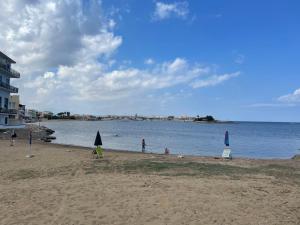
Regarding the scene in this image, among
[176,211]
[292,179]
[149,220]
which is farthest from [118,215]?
[292,179]

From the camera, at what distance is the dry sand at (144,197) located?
9688 millimetres

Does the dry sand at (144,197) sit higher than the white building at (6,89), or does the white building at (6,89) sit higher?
the white building at (6,89)

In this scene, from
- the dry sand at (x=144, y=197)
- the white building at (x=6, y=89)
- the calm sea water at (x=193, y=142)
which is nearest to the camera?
the dry sand at (x=144, y=197)

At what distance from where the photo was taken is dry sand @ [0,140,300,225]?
9.69 m

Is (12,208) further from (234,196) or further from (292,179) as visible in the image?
(292,179)

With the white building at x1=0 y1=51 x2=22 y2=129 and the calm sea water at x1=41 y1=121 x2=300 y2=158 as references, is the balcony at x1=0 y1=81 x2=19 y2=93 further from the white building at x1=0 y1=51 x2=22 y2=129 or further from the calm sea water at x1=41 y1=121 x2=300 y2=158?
the calm sea water at x1=41 y1=121 x2=300 y2=158

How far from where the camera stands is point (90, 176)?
16297mm

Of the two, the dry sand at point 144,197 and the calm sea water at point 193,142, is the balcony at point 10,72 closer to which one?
the calm sea water at point 193,142

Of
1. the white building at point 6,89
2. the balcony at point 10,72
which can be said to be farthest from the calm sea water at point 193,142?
the balcony at point 10,72

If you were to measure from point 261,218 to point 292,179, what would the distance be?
819cm

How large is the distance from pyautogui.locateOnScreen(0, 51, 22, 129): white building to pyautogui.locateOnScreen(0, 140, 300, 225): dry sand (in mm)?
51138

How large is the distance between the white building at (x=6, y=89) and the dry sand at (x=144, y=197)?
5114 centimetres

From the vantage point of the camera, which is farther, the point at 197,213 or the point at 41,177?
the point at 41,177

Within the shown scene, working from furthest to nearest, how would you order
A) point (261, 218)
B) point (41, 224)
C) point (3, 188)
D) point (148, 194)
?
point (3, 188), point (148, 194), point (261, 218), point (41, 224)
